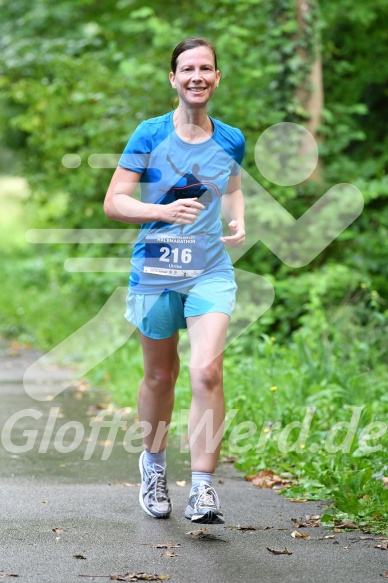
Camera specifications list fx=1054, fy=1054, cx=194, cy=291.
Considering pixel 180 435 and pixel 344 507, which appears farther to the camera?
pixel 180 435

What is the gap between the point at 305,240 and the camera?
10.8 metres

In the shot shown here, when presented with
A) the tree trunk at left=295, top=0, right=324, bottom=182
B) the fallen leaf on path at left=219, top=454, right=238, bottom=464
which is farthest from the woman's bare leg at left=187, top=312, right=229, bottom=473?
the tree trunk at left=295, top=0, right=324, bottom=182

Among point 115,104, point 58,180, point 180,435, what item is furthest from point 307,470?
point 58,180

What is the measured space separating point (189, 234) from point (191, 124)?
51 cm

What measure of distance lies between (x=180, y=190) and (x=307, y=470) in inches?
73.2

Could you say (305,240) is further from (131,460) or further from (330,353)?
(131,460)

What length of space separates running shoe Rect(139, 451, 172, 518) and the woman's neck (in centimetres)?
158

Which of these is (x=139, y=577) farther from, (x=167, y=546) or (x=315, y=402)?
(x=315, y=402)

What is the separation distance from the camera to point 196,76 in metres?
4.73

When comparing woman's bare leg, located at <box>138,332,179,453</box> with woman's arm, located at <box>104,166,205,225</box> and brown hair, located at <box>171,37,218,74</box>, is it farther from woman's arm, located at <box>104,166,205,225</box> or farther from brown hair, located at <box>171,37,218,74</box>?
brown hair, located at <box>171,37,218,74</box>

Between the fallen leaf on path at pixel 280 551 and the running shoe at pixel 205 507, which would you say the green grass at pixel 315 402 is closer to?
the fallen leaf on path at pixel 280 551

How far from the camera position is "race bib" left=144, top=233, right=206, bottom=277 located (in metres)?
4.73

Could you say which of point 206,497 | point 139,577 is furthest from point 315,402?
point 139,577

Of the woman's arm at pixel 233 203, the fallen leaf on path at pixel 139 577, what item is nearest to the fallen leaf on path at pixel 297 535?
the fallen leaf on path at pixel 139 577
